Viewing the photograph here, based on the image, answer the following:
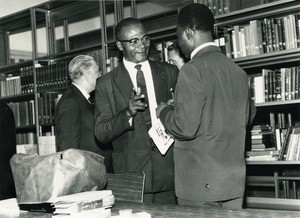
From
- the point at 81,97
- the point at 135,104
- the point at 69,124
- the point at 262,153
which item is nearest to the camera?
the point at 135,104

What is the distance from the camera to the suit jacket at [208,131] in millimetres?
2094

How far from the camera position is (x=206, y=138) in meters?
2.11

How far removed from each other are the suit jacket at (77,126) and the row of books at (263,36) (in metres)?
1.37

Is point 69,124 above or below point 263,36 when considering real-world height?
below

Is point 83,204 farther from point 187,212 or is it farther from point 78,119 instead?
point 78,119

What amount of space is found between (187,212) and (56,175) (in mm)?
580

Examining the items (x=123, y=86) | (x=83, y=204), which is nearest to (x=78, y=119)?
(x=123, y=86)

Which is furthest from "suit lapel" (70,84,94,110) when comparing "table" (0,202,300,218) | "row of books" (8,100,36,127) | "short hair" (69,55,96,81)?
"row of books" (8,100,36,127)

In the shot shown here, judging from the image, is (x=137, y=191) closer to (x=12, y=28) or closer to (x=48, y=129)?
(x=48, y=129)

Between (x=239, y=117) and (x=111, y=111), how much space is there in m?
0.88

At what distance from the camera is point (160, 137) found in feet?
8.55

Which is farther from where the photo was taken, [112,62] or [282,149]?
[112,62]

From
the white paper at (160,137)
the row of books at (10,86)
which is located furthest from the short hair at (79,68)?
the row of books at (10,86)

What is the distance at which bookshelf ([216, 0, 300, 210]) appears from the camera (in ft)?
11.8
